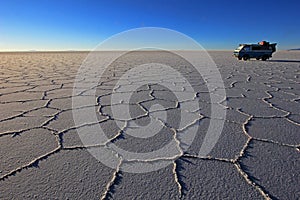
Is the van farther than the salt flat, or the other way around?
the van

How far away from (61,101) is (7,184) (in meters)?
1.96

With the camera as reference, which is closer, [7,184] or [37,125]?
[7,184]

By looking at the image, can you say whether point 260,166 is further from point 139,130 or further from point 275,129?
point 139,130

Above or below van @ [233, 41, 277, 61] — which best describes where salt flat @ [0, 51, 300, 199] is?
below

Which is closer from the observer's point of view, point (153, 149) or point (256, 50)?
point (153, 149)

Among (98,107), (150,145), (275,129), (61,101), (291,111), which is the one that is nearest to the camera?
(150,145)

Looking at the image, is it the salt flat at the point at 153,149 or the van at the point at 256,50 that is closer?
the salt flat at the point at 153,149

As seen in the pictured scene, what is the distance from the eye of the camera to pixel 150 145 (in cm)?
178

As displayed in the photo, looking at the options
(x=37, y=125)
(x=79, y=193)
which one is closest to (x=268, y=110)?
(x=79, y=193)

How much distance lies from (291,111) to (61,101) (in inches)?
117

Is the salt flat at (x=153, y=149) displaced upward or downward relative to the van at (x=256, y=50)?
downward

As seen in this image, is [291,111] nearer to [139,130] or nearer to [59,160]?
[139,130]

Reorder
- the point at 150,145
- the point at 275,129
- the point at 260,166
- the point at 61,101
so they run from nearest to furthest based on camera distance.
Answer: the point at 260,166 → the point at 150,145 → the point at 275,129 → the point at 61,101

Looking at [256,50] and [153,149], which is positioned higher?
[256,50]
